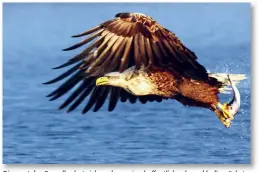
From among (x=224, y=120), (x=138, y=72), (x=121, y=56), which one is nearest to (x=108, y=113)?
(x=138, y=72)

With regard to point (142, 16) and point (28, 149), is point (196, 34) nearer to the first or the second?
point (142, 16)

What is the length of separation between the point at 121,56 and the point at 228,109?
0.80 metres

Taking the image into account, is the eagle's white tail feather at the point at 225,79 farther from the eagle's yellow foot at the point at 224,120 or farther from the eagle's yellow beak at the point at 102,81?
the eagle's yellow beak at the point at 102,81

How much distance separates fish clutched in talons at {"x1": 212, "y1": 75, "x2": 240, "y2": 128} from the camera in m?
13.7

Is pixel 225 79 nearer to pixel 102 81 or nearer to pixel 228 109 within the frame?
pixel 228 109

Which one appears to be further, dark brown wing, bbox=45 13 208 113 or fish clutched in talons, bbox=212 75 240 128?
fish clutched in talons, bbox=212 75 240 128

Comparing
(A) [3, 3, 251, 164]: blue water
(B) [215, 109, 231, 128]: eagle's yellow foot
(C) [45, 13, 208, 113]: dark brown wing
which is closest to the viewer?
(C) [45, 13, 208, 113]: dark brown wing

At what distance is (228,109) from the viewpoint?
45.2ft

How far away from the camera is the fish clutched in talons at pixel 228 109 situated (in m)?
13.7

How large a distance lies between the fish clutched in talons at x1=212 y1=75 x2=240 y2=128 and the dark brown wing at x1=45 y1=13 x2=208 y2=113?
208 millimetres

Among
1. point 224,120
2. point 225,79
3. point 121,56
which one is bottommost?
point 224,120

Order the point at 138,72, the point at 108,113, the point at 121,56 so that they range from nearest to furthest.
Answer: the point at 121,56 → the point at 138,72 → the point at 108,113

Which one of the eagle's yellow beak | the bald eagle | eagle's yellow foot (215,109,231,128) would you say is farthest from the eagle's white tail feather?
the eagle's yellow beak

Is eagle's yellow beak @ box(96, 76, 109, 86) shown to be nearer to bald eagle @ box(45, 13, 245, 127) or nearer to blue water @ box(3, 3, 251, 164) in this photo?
bald eagle @ box(45, 13, 245, 127)
